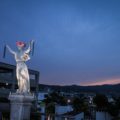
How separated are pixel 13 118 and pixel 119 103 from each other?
36299 millimetres

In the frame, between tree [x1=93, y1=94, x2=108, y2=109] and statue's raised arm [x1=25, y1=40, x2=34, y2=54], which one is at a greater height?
statue's raised arm [x1=25, y1=40, x2=34, y2=54]

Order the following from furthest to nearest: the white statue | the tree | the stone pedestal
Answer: the tree → the white statue → the stone pedestal

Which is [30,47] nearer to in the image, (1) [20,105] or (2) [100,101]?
(1) [20,105]

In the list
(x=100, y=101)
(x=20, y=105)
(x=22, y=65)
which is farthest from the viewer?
(x=100, y=101)

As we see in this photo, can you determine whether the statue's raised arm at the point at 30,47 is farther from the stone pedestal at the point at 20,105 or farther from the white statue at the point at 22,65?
the stone pedestal at the point at 20,105

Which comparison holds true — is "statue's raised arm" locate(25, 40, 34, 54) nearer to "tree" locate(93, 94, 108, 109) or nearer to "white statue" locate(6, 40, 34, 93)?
"white statue" locate(6, 40, 34, 93)

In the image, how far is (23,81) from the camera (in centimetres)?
1567

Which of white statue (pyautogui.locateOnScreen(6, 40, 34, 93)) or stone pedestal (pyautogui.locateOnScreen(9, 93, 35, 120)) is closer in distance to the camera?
stone pedestal (pyautogui.locateOnScreen(9, 93, 35, 120))

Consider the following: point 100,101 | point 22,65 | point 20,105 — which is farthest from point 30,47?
point 100,101

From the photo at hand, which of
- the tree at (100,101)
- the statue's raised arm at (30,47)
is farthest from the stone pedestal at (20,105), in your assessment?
the tree at (100,101)

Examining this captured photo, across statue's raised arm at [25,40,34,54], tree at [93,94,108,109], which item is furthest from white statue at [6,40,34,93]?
tree at [93,94,108,109]

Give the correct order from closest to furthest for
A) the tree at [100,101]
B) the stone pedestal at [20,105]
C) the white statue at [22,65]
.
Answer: the stone pedestal at [20,105], the white statue at [22,65], the tree at [100,101]

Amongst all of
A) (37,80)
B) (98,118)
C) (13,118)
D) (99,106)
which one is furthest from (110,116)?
(13,118)

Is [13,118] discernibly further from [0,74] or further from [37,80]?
[37,80]
